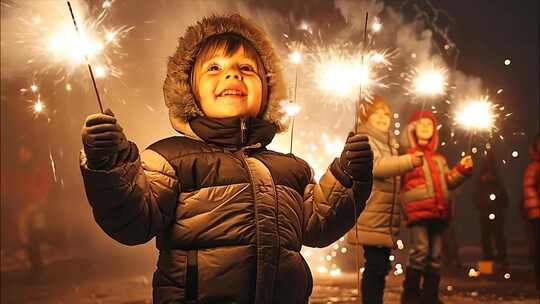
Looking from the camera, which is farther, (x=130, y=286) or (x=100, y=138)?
(x=130, y=286)

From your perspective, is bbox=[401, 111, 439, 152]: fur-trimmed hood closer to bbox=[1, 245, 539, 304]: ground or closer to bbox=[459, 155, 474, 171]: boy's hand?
bbox=[459, 155, 474, 171]: boy's hand

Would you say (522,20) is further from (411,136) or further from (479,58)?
(411,136)

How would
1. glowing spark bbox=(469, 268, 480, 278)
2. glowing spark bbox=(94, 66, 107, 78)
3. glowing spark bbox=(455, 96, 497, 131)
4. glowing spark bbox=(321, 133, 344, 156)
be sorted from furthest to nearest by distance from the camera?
glowing spark bbox=(321, 133, 344, 156)
glowing spark bbox=(469, 268, 480, 278)
glowing spark bbox=(455, 96, 497, 131)
glowing spark bbox=(94, 66, 107, 78)

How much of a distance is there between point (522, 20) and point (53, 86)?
23.8 ft

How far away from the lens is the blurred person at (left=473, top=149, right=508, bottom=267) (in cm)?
901

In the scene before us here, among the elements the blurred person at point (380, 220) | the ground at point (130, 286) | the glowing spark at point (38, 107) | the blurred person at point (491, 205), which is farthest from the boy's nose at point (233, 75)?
the blurred person at point (491, 205)

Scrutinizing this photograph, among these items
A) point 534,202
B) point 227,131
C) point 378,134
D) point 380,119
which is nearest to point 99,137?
point 227,131

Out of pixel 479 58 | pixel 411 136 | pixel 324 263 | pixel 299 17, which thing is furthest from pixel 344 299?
pixel 479 58

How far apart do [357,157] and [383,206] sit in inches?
93.9

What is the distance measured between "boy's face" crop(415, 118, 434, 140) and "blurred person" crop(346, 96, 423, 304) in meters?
0.66

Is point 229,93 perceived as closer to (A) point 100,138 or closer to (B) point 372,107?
(A) point 100,138

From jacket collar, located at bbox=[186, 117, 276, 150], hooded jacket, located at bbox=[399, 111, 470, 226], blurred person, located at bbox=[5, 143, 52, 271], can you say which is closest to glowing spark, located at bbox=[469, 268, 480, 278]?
hooded jacket, located at bbox=[399, 111, 470, 226]

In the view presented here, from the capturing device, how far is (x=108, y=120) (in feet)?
7.37

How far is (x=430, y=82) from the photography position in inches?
331
